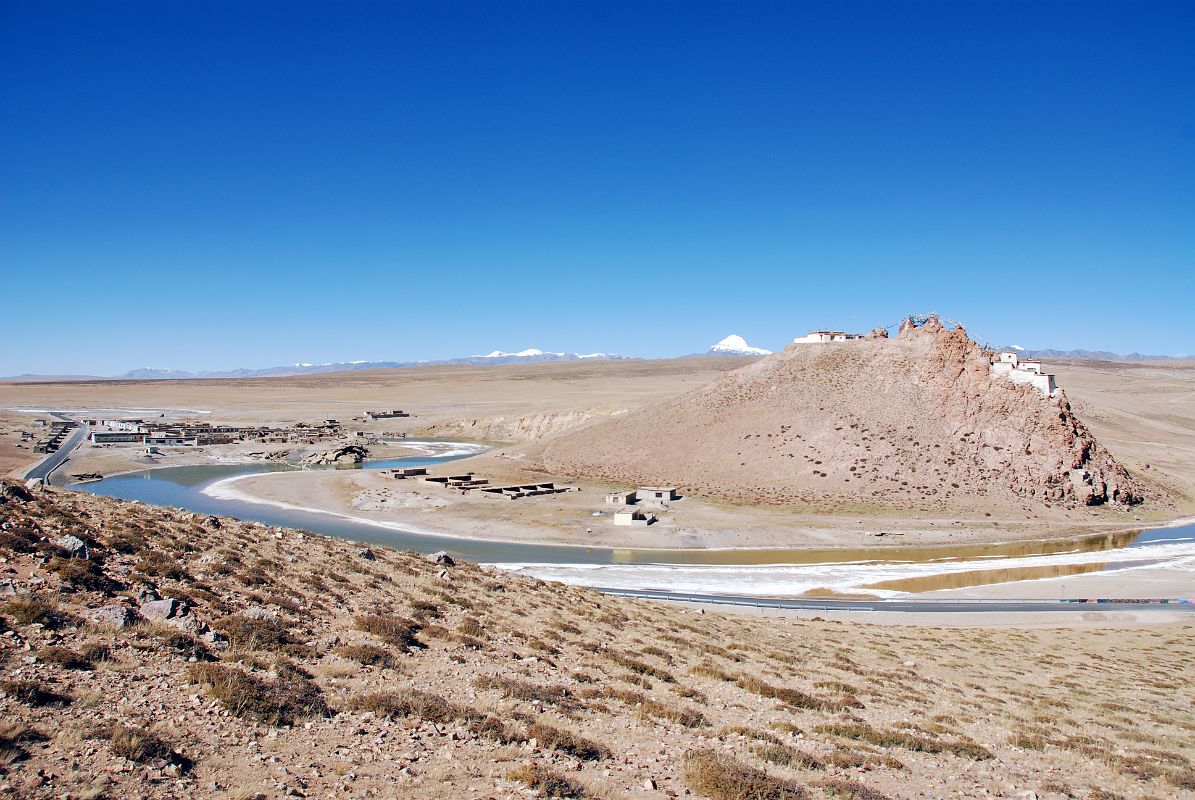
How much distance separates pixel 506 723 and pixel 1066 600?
3330 cm

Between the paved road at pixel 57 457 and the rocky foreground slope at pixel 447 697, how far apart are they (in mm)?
39936

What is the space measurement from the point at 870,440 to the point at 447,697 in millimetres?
56746

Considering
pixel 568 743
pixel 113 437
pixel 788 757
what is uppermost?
pixel 568 743

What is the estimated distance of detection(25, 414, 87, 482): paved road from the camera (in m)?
61.0

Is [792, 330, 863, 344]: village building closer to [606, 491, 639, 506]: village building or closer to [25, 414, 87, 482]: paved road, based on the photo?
[606, 491, 639, 506]: village building

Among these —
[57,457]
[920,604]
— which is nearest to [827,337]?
[920,604]

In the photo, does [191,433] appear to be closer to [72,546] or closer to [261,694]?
[72,546]

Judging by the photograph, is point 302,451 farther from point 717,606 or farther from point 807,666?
point 807,666

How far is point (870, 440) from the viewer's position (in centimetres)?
6203

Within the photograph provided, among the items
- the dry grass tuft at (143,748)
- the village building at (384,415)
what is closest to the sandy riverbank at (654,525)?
the dry grass tuft at (143,748)

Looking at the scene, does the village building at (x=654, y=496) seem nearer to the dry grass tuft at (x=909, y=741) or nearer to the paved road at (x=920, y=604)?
the paved road at (x=920, y=604)

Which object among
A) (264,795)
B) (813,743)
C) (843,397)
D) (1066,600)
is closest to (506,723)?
(264,795)

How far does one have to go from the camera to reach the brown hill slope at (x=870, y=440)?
187 feet

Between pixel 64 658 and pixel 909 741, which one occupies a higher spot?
pixel 64 658
